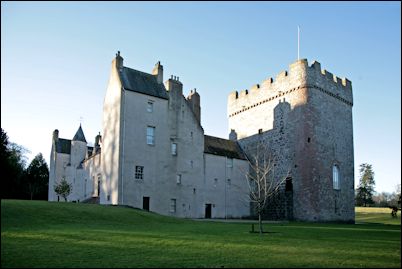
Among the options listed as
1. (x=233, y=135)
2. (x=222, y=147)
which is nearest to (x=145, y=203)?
(x=222, y=147)

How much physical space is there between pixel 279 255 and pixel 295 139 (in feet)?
102

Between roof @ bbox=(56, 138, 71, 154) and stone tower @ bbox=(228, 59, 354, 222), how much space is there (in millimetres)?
26349

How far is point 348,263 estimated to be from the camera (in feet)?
32.7

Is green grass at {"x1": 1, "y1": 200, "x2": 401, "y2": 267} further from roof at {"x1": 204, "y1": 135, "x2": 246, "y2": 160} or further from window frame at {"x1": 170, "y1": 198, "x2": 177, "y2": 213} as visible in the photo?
roof at {"x1": 204, "y1": 135, "x2": 246, "y2": 160}

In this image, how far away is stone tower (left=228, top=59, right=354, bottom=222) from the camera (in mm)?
39406

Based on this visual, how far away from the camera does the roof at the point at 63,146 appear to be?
53.6 metres

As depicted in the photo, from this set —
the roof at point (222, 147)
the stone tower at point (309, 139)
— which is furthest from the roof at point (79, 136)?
the stone tower at point (309, 139)

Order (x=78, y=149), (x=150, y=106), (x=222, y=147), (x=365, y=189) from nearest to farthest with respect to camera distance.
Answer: (x=150, y=106) → (x=222, y=147) → (x=78, y=149) → (x=365, y=189)

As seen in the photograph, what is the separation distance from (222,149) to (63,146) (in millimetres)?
24123

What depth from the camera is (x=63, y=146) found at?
54.3 metres

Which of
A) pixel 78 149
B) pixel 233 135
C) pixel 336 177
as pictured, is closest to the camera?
pixel 336 177

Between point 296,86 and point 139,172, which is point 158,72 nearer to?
point 139,172

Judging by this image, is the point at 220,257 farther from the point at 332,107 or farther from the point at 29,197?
the point at 29,197

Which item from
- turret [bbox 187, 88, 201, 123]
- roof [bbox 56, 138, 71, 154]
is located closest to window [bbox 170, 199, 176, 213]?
turret [bbox 187, 88, 201, 123]
